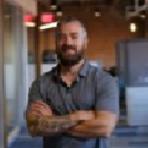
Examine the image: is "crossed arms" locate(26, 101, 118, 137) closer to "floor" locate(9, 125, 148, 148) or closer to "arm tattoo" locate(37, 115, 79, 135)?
"arm tattoo" locate(37, 115, 79, 135)

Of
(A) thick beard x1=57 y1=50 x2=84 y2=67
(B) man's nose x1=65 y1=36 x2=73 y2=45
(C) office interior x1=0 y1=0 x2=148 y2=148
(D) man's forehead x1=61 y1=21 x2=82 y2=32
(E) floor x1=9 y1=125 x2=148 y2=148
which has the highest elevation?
(D) man's forehead x1=61 y1=21 x2=82 y2=32

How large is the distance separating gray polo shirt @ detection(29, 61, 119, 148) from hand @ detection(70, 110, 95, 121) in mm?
21

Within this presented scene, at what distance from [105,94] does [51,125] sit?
283 mm

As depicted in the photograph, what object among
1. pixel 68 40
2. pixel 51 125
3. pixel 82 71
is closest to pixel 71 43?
pixel 68 40

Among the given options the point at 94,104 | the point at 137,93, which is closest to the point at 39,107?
the point at 94,104

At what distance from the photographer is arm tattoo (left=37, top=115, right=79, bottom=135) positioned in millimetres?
2217

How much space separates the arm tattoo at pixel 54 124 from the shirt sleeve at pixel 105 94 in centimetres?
14

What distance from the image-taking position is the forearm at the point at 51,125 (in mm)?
2217

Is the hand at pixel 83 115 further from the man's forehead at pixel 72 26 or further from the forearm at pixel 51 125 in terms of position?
the man's forehead at pixel 72 26

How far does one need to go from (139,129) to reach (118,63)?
1364 millimetres

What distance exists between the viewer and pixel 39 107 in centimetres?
231

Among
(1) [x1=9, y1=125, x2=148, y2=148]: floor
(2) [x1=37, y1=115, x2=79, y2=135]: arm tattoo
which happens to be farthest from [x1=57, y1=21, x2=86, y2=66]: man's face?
(1) [x1=9, y1=125, x2=148, y2=148]: floor

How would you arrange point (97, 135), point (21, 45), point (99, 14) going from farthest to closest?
1. point (99, 14)
2. point (21, 45)
3. point (97, 135)

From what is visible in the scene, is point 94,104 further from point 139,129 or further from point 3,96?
point 139,129
